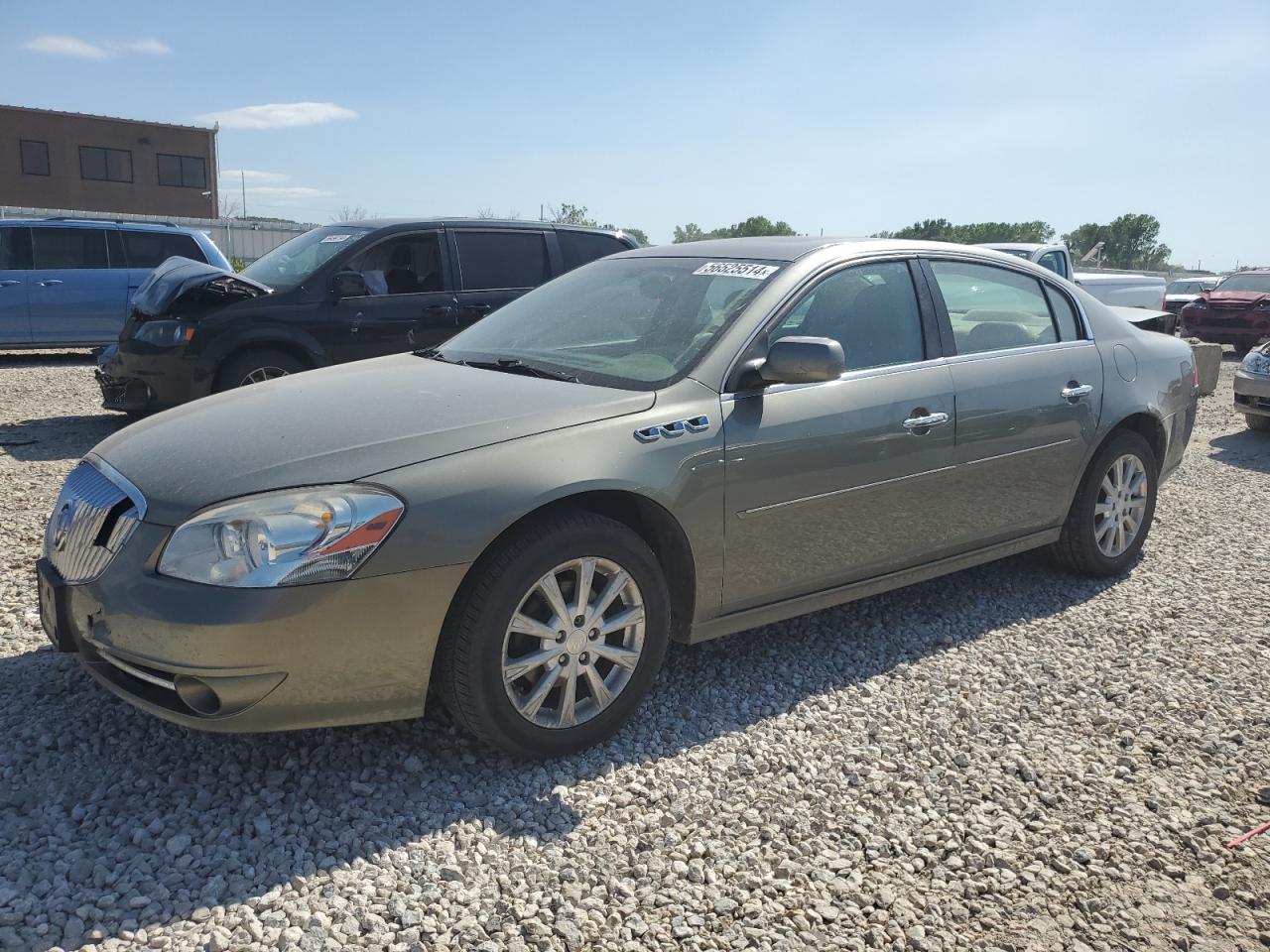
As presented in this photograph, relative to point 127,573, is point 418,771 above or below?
below

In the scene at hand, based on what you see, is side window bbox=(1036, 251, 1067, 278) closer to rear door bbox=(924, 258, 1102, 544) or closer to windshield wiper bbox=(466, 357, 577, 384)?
rear door bbox=(924, 258, 1102, 544)

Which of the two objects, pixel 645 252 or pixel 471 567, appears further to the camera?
pixel 645 252

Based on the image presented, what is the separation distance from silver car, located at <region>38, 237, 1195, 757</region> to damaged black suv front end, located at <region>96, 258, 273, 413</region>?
13.1ft

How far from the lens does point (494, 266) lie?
28.9 ft

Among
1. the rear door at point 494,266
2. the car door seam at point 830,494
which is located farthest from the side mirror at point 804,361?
the rear door at point 494,266

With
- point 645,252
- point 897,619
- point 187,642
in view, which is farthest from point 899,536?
point 187,642

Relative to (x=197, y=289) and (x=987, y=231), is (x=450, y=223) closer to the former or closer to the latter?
(x=197, y=289)

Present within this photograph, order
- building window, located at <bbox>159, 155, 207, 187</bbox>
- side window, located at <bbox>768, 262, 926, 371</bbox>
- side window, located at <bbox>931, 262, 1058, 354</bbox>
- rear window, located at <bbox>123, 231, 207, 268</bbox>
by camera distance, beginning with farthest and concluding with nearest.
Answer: building window, located at <bbox>159, 155, 207, 187</bbox>
rear window, located at <bbox>123, 231, 207, 268</bbox>
side window, located at <bbox>931, 262, 1058, 354</bbox>
side window, located at <bbox>768, 262, 926, 371</bbox>

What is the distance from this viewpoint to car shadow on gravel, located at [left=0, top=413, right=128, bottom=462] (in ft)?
25.1

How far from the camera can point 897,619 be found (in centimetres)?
464

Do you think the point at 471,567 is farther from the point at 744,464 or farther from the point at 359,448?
the point at 744,464

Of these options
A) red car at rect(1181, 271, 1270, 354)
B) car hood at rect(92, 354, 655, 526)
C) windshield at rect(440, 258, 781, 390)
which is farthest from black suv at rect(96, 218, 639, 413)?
red car at rect(1181, 271, 1270, 354)

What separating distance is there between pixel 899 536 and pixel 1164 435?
216 cm

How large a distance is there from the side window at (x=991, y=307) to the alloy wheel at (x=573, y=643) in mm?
2043
